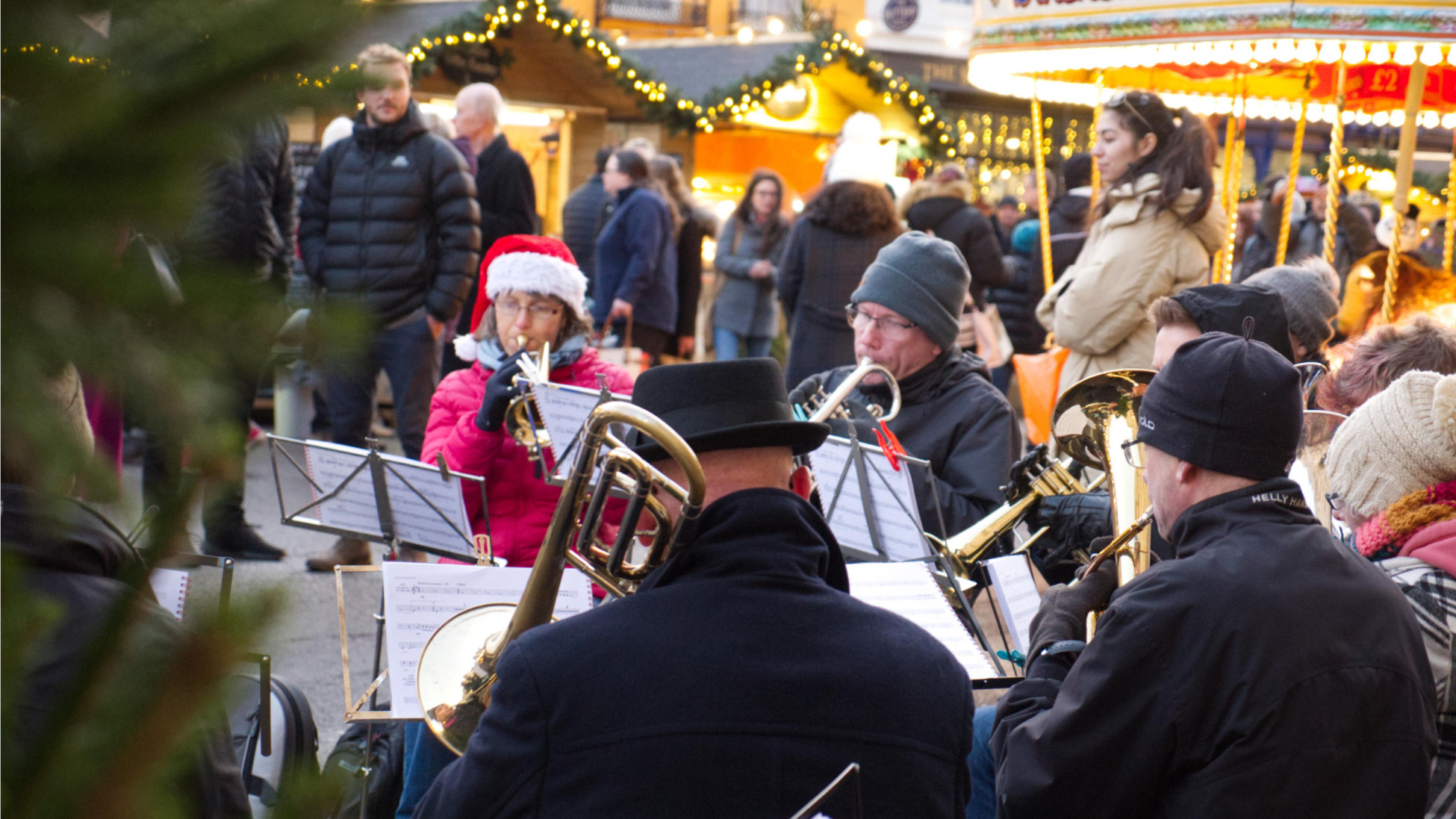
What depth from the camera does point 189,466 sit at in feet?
1.30

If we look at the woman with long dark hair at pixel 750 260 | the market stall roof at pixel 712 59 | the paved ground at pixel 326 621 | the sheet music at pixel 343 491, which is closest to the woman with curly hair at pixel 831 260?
the paved ground at pixel 326 621

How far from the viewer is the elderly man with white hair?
6016mm

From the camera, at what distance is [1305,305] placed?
3.48 metres

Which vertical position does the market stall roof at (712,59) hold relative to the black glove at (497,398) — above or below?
above

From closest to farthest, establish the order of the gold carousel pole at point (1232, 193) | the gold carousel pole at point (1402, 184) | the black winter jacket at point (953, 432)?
the black winter jacket at point (953, 432) < the gold carousel pole at point (1402, 184) < the gold carousel pole at point (1232, 193)

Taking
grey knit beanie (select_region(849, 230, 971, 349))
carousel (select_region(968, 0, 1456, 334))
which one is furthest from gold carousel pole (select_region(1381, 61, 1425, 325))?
grey knit beanie (select_region(849, 230, 971, 349))

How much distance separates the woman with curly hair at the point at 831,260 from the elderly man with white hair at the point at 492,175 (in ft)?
4.77

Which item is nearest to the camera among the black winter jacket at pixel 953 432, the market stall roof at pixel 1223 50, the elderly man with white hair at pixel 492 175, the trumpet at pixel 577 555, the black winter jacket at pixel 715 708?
the black winter jacket at pixel 715 708

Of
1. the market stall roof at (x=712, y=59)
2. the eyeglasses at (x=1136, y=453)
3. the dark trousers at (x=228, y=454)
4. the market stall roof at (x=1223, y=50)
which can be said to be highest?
the market stall roof at (x=712, y=59)

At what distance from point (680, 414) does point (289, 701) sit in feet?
3.25

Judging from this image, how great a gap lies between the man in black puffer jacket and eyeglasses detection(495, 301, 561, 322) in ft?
4.40

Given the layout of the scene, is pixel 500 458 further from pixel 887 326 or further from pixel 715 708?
pixel 715 708

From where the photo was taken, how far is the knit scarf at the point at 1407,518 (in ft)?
6.64

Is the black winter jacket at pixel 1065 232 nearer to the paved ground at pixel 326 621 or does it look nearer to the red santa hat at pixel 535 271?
the paved ground at pixel 326 621
